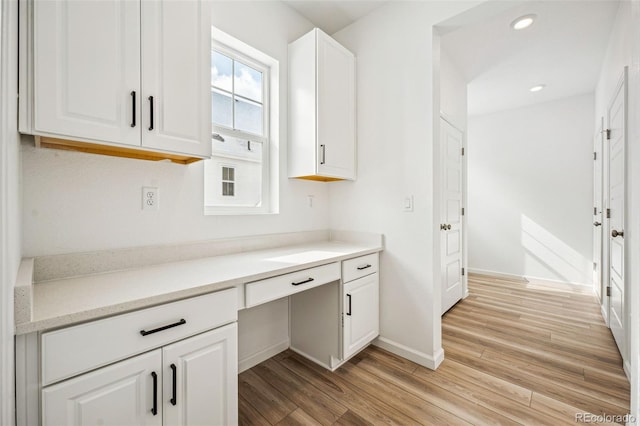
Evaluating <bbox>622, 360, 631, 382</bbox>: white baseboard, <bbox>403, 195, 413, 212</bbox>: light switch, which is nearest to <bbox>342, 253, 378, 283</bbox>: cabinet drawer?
<bbox>403, 195, 413, 212</bbox>: light switch

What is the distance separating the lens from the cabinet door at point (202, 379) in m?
1.11

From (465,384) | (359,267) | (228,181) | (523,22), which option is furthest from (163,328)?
(523,22)

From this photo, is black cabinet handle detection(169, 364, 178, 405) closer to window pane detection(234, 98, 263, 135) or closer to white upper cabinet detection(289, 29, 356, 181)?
white upper cabinet detection(289, 29, 356, 181)

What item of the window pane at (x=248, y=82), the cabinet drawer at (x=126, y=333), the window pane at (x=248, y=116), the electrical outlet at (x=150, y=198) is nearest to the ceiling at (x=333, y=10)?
the window pane at (x=248, y=82)

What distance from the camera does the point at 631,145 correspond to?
70.1 inches

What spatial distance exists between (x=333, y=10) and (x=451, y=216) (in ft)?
7.74

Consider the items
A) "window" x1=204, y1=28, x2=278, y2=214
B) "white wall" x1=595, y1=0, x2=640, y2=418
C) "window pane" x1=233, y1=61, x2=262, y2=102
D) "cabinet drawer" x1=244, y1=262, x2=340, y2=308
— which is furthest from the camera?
"window pane" x1=233, y1=61, x2=262, y2=102

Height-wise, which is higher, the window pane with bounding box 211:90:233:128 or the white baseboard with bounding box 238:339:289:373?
the window pane with bounding box 211:90:233:128

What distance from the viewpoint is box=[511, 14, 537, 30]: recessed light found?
7.78 feet

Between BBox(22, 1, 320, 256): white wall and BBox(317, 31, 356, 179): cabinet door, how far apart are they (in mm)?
347

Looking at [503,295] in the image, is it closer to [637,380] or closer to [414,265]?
[414,265]

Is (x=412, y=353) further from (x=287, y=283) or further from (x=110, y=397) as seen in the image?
(x=110, y=397)

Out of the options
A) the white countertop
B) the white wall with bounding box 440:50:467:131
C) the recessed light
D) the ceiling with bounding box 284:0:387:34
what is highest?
the ceiling with bounding box 284:0:387:34

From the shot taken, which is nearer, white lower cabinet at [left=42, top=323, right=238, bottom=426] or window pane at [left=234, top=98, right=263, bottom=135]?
white lower cabinet at [left=42, top=323, right=238, bottom=426]
